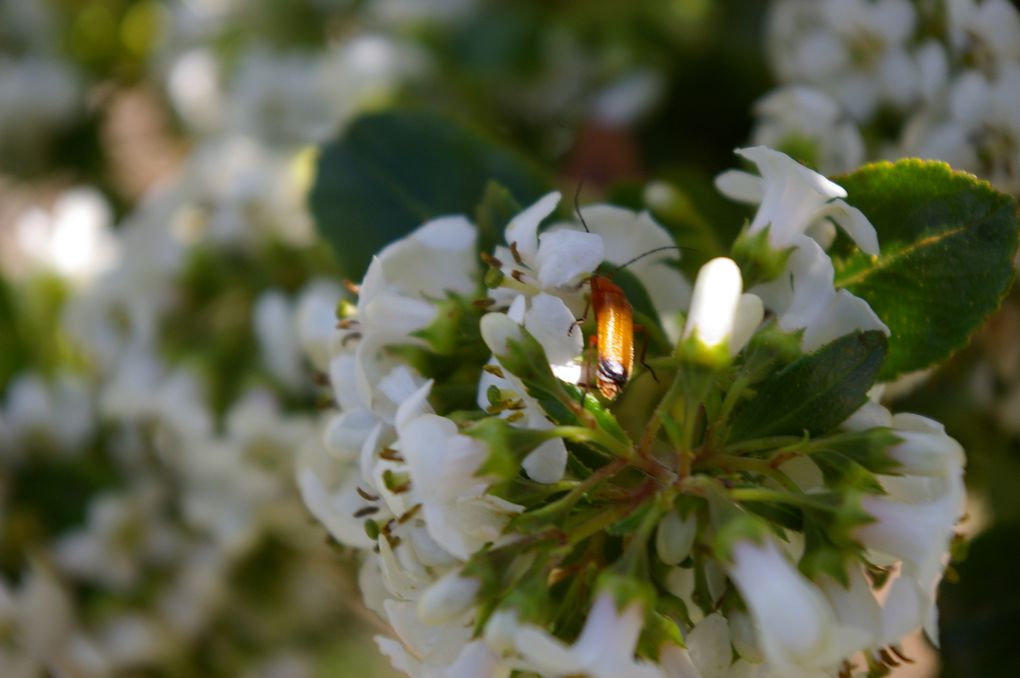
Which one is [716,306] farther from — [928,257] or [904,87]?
[904,87]

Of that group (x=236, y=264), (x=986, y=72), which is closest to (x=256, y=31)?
(x=236, y=264)

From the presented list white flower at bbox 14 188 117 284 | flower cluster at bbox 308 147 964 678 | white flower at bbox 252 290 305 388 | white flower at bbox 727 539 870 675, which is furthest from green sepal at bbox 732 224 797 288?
white flower at bbox 14 188 117 284


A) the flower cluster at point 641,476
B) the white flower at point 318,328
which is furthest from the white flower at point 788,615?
the white flower at point 318,328

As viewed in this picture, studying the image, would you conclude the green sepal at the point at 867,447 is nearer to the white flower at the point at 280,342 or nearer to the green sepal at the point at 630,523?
the green sepal at the point at 630,523

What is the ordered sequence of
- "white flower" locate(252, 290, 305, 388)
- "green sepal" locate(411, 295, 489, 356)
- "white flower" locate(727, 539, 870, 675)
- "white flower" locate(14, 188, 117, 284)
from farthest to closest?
"white flower" locate(14, 188, 117, 284)
"white flower" locate(252, 290, 305, 388)
"green sepal" locate(411, 295, 489, 356)
"white flower" locate(727, 539, 870, 675)

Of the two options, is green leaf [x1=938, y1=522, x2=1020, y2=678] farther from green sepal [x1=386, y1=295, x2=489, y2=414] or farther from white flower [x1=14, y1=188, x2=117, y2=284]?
white flower [x1=14, y1=188, x2=117, y2=284]

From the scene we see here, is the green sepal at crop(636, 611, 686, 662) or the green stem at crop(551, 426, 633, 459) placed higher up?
the green stem at crop(551, 426, 633, 459)

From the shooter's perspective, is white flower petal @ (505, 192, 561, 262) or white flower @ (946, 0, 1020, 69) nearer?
white flower petal @ (505, 192, 561, 262)
